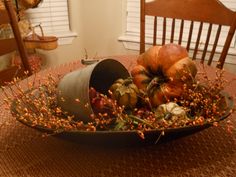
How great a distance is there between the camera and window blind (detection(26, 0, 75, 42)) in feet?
7.23

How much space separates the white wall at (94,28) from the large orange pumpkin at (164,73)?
158 centimetres

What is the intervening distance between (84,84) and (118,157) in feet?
0.61

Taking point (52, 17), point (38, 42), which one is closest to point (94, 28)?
point (52, 17)

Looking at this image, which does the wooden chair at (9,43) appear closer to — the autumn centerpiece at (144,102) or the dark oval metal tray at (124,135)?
the autumn centerpiece at (144,102)

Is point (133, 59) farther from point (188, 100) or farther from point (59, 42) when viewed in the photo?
point (59, 42)

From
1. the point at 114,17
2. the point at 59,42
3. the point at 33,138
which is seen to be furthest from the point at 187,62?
the point at 59,42

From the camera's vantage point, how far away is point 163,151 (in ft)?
2.19

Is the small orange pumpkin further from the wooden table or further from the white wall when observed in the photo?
the white wall

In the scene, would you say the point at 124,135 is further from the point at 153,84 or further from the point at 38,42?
the point at 38,42

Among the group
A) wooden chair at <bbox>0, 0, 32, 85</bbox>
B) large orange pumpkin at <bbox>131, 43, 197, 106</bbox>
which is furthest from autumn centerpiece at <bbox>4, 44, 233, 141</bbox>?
wooden chair at <bbox>0, 0, 32, 85</bbox>

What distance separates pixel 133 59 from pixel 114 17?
44.0 inches

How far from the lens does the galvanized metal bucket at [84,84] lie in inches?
23.6

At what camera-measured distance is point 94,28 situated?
2385 millimetres

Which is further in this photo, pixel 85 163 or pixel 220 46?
pixel 220 46
